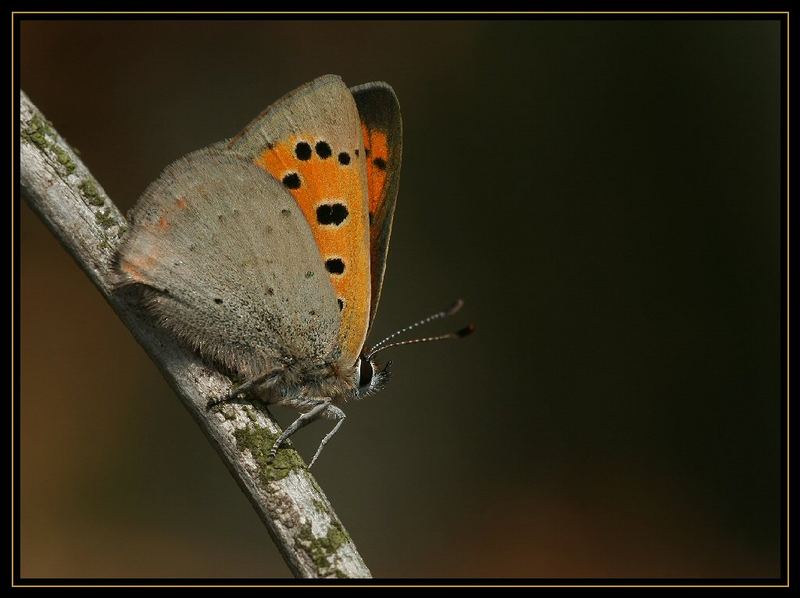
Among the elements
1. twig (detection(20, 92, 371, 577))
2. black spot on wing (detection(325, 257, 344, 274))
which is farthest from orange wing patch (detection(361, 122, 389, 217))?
twig (detection(20, 92, 371, 577))

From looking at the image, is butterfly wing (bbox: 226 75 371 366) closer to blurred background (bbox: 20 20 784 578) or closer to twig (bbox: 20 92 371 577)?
twig (bbox: 20 92 371 577)

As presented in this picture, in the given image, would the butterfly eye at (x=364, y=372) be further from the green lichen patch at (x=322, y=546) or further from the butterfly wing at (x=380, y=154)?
the green lichen patch at (x=322, y=546)

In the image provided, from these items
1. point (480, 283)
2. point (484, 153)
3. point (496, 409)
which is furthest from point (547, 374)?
point (484, 153)

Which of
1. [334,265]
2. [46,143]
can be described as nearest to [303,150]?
[334,265]

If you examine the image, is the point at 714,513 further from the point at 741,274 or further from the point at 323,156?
the point at 323,156

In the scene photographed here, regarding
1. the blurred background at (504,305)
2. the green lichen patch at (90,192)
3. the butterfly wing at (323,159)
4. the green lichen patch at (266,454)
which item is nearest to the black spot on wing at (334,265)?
the butterfly wing at (323,159)
